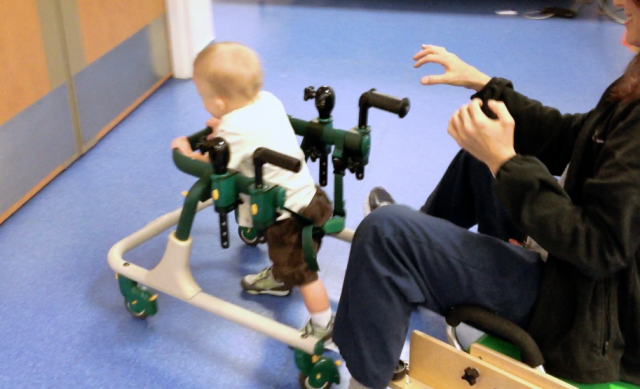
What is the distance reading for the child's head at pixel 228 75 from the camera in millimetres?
1376

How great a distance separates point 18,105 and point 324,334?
4.19ft

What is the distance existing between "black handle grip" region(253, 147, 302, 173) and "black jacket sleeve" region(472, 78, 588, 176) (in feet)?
1.31

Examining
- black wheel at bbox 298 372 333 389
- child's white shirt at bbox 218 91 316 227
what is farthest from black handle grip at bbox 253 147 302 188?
black wheel at bbox 298 372 333 389

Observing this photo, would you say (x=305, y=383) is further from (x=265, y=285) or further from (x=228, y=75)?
(x=228, y=75)

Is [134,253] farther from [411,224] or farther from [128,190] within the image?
[411,224]

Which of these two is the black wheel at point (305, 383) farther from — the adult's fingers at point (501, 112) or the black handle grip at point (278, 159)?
the adult's fingers at point (501, 112)

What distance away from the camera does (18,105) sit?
6.31 feet

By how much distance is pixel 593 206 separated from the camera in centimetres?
86

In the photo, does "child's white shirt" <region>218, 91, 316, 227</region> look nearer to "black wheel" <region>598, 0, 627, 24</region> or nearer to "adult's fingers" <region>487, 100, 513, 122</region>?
"adult's fingers" <region>487, 100, 513, 122</region>

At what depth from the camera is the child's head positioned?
138cm

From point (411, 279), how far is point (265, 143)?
1.65ft

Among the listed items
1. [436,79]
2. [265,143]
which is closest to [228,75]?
[265,143]

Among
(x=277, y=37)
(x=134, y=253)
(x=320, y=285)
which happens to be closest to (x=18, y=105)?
(x=134, y=253)

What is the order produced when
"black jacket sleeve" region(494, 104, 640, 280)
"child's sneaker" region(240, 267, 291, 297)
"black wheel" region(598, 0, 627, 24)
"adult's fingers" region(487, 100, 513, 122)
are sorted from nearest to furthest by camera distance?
"black jacket sleeve" region(494, 104, 640, 280) → "adult's fingers" region(487, 100, 513, 122) → "child's sneaker" region(240, 267, 291, 297) → "black wheel" region(598, 0, 627, 24)
